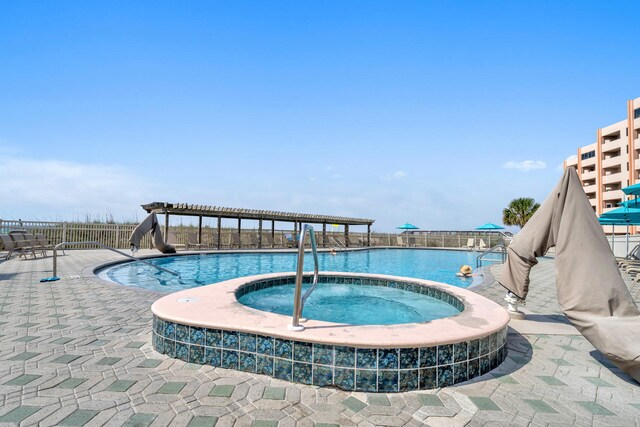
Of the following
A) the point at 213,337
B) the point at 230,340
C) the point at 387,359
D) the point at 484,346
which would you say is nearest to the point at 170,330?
the point at 213,337

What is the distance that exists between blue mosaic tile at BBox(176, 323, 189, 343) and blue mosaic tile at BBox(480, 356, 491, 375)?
9.23ft

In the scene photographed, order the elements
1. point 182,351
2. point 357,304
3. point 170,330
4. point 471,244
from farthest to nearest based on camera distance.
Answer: point 471,244 < point 357,304 < point 170,330 < point 182,351

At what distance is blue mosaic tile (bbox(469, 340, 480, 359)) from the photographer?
2.96 m

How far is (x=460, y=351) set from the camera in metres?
2.89

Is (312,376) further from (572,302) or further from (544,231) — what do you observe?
(544,231)

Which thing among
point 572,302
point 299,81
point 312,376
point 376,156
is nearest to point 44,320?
point 312,376

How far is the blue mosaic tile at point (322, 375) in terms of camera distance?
2729mm

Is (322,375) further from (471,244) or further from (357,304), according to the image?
(471,244)

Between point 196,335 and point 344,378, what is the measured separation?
1503mm

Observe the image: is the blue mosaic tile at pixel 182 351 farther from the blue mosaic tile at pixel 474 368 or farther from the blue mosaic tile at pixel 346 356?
the blue mosaic tile at pixel 474 368

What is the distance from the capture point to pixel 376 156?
1941 cm

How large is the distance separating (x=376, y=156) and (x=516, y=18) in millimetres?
10920

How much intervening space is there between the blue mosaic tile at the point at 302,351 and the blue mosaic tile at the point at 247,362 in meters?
0.43

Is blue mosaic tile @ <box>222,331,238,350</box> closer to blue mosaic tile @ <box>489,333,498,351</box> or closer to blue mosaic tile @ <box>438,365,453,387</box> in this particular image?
blue mosaic tile @ <box>438,365,453,387</box>
